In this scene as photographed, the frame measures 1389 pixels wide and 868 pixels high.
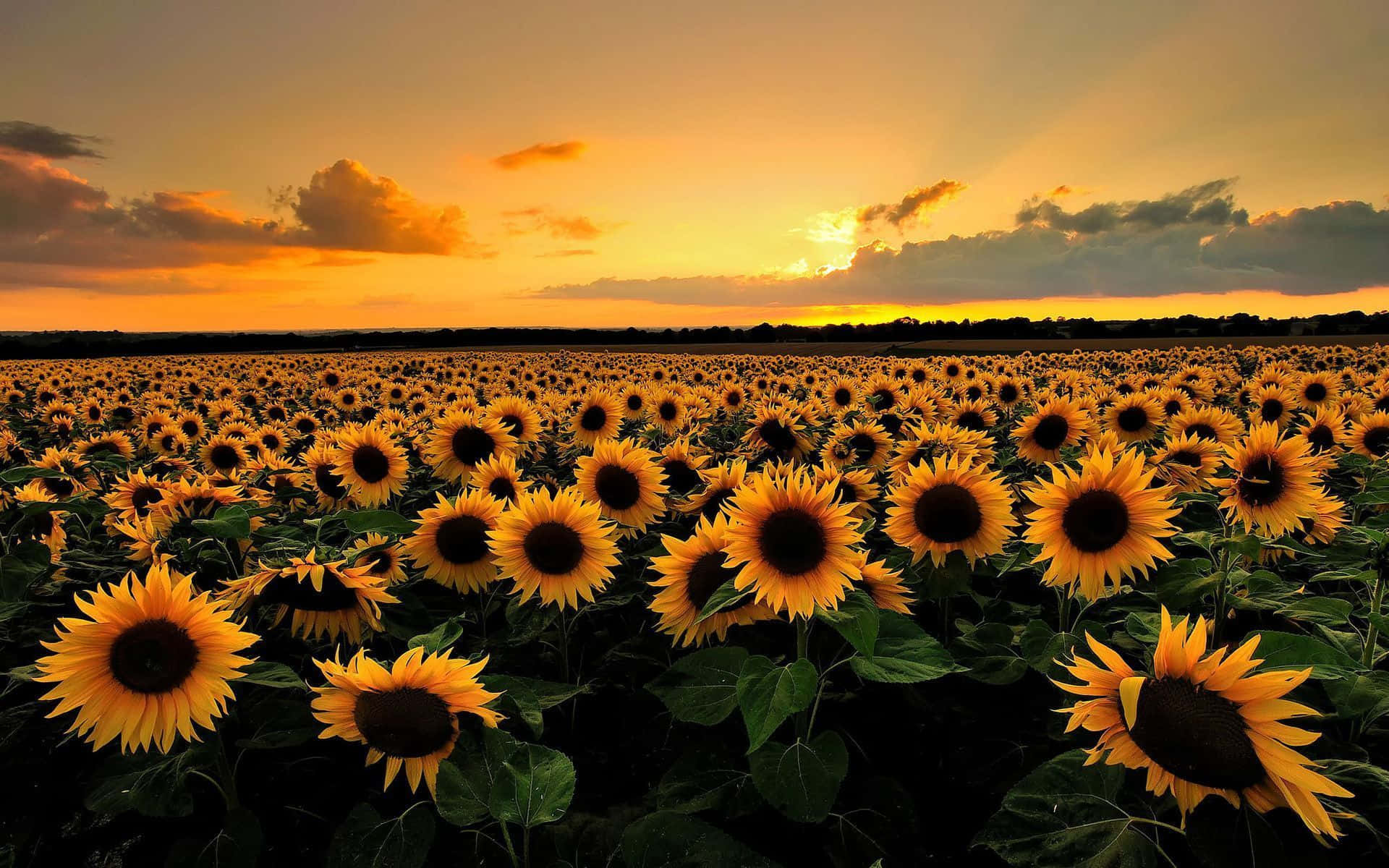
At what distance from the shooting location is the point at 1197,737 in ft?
5.88

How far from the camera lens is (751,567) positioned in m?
2.57

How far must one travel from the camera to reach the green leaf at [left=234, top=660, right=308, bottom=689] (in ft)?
7.18

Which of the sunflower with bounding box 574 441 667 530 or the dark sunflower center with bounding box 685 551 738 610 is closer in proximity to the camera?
the dark sunflower center with bounding box 685 551 738 610

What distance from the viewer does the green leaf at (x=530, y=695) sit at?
2197 mm

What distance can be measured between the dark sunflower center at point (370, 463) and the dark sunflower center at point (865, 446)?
172 inches

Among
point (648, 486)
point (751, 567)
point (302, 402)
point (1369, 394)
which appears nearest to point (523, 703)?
point (751, 567)

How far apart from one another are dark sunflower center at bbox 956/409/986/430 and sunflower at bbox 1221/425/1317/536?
17.0 ft

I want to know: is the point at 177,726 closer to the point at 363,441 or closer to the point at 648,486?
the point at 648,486

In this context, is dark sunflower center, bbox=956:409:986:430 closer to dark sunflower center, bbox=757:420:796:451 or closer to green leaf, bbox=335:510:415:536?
dark sunflower center, bbox=757:420:796:451

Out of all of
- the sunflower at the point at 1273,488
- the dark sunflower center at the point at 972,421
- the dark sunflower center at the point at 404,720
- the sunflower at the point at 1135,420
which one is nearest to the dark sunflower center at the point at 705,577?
the dark sunflower center at the point at 404,720

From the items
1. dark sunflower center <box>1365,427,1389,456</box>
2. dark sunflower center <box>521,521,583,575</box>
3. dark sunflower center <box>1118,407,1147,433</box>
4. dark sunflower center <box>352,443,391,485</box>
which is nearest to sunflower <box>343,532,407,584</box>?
dark sunflower center <box>521,521,583,575</box>

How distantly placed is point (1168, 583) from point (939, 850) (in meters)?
1.51

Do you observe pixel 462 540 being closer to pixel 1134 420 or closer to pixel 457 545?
pixel 457 545

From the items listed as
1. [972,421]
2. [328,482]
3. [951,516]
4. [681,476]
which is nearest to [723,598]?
[951,516]
